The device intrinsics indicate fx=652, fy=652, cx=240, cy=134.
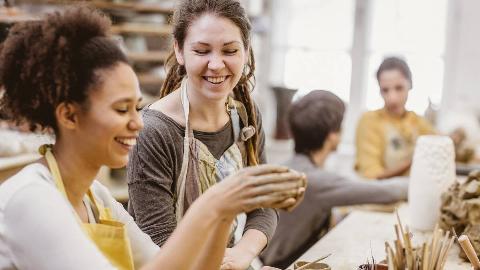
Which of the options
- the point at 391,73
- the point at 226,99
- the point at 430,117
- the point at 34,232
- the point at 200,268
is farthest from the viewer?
the point at 430,117

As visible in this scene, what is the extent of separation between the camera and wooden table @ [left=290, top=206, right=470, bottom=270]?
2006 mm

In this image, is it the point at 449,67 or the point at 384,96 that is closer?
the point at 384,96

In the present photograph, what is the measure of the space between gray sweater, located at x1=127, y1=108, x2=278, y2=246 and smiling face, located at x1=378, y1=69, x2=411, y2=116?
2098 millimetres

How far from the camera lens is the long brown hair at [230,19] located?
1.85m

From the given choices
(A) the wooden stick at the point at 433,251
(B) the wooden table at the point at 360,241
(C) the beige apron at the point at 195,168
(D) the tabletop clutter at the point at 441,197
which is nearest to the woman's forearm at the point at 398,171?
(B) the wooden table at the point at 360,241

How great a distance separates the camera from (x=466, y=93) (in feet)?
17.1

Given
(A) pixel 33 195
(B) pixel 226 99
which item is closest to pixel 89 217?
(A) pixel 33 195

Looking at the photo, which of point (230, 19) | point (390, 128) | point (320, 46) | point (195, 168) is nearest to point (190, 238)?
point (195, 168)

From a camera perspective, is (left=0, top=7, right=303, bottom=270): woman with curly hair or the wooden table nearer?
(left=0, top=7, right=303, bottom=270): woman with curly hair

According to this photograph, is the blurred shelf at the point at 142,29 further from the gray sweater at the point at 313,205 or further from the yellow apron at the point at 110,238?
the yellow apron at the point at 110,238

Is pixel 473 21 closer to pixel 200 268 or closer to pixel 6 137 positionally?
pixel 6 137

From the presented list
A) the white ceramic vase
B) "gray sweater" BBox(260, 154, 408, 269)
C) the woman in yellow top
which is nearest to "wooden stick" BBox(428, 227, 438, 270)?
the white ceramic vase

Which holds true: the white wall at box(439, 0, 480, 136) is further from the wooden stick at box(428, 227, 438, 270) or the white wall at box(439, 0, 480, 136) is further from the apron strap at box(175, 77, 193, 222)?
the wooden stick at box(428, 227, 438, 270)

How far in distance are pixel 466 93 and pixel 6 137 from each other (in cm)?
349
